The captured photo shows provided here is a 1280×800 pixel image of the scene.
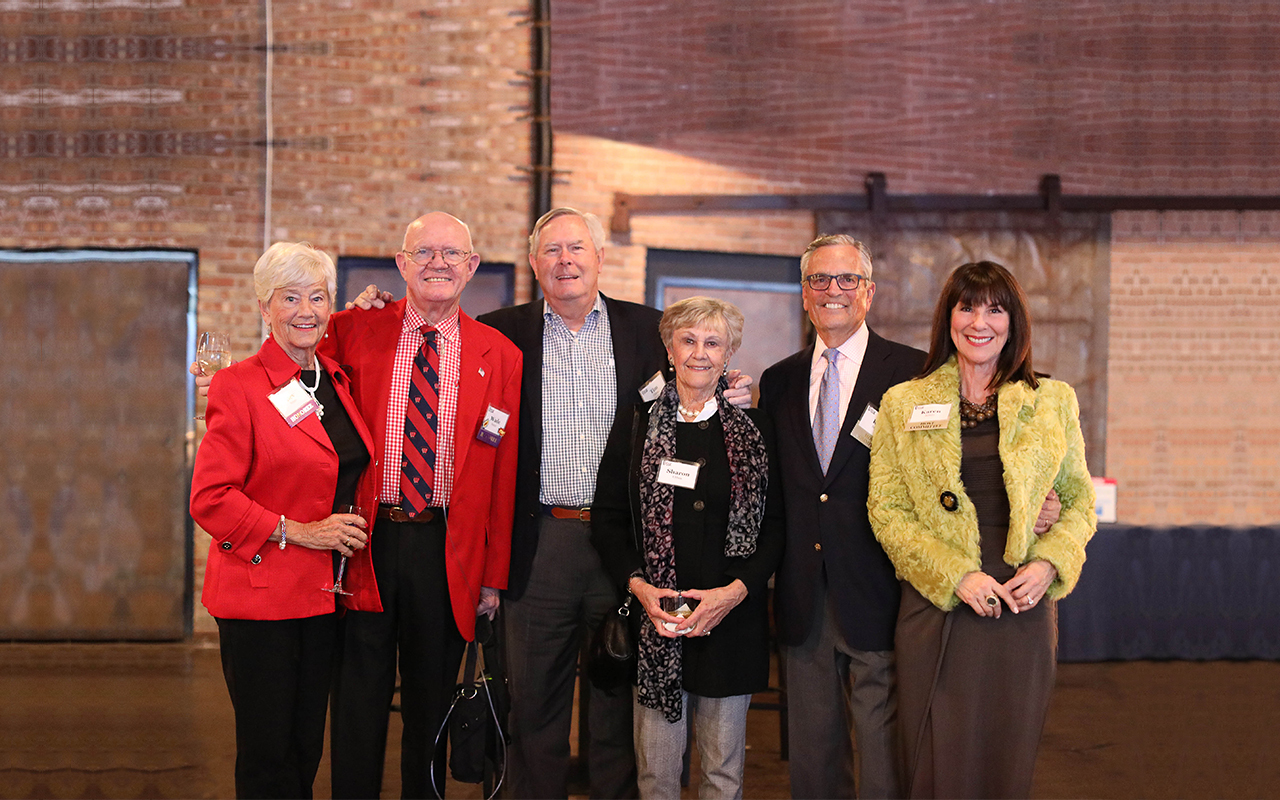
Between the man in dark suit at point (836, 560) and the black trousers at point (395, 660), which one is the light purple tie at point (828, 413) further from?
the black trousers at point (395, 660)

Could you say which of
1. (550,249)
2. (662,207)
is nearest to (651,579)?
(550,249)

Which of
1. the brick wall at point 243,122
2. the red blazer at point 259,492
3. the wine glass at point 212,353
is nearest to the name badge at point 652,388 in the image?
the red blazer at point 259,492

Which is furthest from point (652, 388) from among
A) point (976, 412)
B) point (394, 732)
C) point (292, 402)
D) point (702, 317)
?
point (394, 732)

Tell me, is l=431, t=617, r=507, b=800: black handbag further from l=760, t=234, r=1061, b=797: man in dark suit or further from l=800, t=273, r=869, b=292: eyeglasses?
l=800, t=273, r=869, b=292: eyeglasses

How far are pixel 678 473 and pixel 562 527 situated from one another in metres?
0.57

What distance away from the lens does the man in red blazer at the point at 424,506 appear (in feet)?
9.09

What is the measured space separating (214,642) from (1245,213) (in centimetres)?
818

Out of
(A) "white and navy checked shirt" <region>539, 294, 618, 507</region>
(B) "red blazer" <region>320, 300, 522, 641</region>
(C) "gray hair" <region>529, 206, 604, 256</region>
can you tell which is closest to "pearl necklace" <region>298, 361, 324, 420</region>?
(B) "red blazer" <region>320, 300, 522, 641</region>

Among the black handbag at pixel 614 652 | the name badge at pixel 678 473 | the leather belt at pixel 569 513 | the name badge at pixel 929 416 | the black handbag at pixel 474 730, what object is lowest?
the black handbag at pixel 474 730

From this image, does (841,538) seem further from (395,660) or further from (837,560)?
(395,660)

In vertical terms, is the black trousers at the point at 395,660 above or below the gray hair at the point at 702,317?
below

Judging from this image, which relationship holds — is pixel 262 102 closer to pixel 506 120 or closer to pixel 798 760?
pixel 506 120

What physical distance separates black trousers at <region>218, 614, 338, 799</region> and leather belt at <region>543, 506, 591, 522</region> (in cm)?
77

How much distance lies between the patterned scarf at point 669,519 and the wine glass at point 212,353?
1458 millimetres
